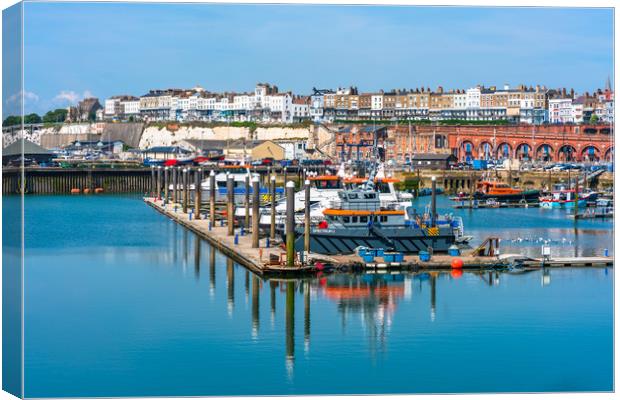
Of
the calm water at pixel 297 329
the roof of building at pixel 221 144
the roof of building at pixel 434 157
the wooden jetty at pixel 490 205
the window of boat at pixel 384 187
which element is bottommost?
the calm water at pixel 297 329

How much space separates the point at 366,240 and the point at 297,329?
1016 centimetres

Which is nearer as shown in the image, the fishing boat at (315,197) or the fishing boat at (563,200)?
the fishing boat at (315,197)

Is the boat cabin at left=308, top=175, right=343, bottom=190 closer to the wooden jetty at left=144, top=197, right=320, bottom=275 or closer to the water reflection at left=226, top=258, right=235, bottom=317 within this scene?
the wooden jetty at left=144, top=197, right=320, bottom=275

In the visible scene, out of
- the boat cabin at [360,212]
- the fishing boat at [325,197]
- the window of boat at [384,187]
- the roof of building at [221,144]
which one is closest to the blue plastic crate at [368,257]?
the boat cabin at [360,212]

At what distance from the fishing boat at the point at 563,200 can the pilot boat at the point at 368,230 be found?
26991 mm

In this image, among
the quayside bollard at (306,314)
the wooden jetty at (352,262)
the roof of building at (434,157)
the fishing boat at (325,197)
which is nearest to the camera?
the quayside bollard at (306,314)

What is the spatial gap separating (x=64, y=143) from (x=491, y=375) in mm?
128191

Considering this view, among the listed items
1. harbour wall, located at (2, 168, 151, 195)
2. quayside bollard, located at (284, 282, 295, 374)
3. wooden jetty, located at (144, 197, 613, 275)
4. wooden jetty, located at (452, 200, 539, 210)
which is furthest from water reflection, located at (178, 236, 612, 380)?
harbour wall, located at (2, 168, 151, 195)

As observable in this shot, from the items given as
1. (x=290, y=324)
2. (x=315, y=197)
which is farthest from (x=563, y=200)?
(x=290, y=324)

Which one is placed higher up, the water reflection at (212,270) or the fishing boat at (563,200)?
the fishing boat at (563,200)

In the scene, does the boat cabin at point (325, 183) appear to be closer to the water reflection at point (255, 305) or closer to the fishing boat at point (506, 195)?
the water reflection at point (255, 305)

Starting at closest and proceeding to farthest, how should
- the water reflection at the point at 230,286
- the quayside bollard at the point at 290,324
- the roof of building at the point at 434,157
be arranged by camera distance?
the quayside bollard at the point at 290,324, the water reflection at the point at 230,286, the roof of building at the point at 434,157

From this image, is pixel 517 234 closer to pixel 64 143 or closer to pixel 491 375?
pixel 491 375

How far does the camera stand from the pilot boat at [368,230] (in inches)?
1328
